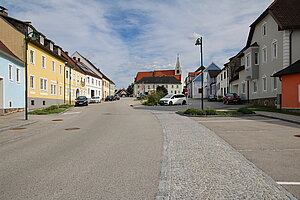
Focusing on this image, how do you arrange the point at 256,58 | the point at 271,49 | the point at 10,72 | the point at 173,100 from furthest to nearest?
the point at 173,100
the point at 256,58
the point at 271,49
the point at 10,72

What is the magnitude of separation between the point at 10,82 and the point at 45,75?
32.2 ft

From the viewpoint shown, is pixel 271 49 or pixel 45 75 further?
pixel 45 75

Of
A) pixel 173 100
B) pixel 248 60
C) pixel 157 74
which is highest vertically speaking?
pixel 157 74

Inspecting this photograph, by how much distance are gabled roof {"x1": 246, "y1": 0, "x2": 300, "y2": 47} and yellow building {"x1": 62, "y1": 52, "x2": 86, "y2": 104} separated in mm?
30465

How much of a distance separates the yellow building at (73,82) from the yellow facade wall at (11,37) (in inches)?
657

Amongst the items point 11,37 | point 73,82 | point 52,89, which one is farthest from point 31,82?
point 73,82

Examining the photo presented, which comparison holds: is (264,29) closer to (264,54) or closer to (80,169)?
(264,54)

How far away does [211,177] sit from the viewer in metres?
5.41

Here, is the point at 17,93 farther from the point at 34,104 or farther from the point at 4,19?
the point at 4,19

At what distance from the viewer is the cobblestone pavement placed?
448cm

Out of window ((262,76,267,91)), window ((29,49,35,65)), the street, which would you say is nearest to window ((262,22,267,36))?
window ((262,76,267,91))

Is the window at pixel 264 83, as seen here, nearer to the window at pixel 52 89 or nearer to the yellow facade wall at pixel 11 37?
the yellow facade wall at pixel 11 37

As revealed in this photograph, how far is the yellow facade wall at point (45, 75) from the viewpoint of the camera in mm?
28620

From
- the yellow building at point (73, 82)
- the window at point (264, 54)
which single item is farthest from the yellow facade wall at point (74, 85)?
the window at point (264, 54)
